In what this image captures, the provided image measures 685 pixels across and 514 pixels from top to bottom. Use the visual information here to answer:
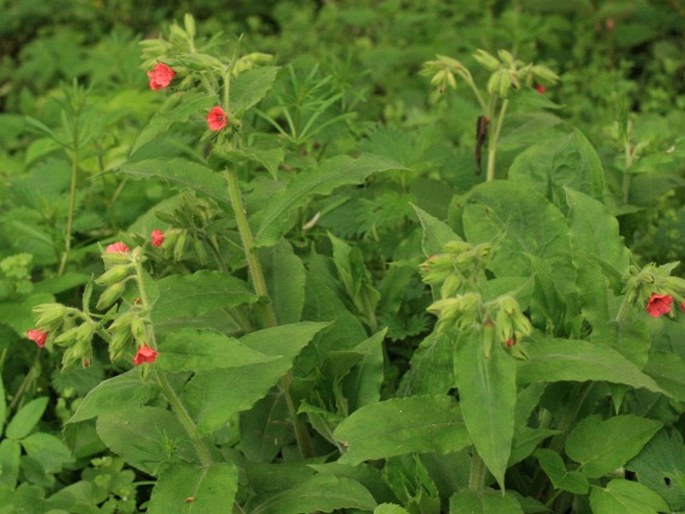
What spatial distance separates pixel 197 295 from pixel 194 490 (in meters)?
0.40

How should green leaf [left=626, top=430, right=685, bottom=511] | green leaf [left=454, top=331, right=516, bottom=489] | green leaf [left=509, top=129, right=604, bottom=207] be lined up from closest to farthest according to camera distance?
1. green leaf [left=454, top=331, right=516, bottom=489]
2. green leaf [left=626, top=430, right=685, bottom=511]
3. green leaf [left=509, top=129, right=604, bottom=207]

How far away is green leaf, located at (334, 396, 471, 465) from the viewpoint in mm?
1810

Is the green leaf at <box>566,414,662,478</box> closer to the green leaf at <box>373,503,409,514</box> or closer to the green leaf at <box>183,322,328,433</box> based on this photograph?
the green leaf at <box>373,503,409,514</box>

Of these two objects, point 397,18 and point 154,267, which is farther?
point 397,18

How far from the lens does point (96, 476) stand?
2.41m

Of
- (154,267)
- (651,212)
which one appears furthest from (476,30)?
(154,267)

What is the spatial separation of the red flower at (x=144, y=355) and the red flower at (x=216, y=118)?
1.52ft

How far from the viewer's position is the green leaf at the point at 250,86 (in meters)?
1.97

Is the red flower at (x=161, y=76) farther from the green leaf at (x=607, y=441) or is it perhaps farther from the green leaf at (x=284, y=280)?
the green leaf at (x=607, y=441)

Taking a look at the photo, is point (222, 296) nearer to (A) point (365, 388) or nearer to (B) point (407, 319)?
(A) point (365, 388)

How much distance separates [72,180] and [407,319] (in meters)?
1.07

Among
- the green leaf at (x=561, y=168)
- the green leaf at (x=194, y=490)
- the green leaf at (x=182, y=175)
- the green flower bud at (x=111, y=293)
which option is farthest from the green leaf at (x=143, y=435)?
the green leaf at (x=561, y=168)

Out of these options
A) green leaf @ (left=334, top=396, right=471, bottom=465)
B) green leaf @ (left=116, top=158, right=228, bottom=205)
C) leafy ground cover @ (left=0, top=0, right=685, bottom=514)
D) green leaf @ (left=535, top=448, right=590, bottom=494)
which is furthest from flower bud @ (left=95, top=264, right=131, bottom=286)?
green leaf @ (left=535, top=448, right=590, bottom=494)

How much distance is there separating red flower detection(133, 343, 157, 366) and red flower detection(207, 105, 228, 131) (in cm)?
46
